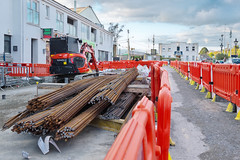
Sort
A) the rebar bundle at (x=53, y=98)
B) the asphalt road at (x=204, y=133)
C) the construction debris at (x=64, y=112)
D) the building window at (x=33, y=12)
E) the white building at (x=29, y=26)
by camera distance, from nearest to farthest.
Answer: the asphalt road at (x=204, y=133) → the construction debris at (x=64, y=112) → the rebar bundle at (x=53, y=98) → the white building at (x=29, y=26) → the building window at (x=33, y=12)

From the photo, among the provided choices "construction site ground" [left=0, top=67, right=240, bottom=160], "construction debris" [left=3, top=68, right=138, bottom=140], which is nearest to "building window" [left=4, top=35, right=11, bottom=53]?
"construction site ground" [left=0, top=67, right=240, bottom=160]

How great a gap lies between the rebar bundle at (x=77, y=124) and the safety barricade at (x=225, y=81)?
3.80 meters

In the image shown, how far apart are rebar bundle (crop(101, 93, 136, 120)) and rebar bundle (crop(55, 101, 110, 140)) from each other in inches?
8.9

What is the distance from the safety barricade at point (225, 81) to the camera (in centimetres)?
636

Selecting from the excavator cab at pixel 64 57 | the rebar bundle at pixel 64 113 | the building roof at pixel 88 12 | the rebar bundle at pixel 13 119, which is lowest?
the rebar bundle at pixel 13 119

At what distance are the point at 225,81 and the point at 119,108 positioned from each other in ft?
12.4

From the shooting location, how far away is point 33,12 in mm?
18516

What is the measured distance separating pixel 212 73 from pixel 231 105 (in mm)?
2452

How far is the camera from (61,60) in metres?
11.9

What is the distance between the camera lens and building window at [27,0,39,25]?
1789cm

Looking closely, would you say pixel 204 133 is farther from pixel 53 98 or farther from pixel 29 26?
pixel 29 26

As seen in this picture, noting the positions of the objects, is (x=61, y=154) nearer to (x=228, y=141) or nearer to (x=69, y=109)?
(x=69, y=109)

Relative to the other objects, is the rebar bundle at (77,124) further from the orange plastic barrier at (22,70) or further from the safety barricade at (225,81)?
the orange plastic barrier at (22,70)

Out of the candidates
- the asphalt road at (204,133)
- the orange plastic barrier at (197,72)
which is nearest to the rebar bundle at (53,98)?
the asphalt road at (204,133)
